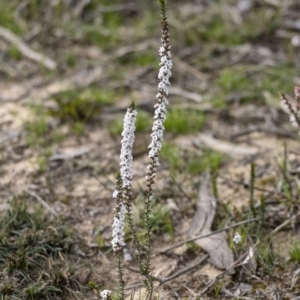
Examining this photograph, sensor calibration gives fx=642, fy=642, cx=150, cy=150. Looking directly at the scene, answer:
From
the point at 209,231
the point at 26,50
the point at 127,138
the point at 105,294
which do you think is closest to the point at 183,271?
the point at 209,231

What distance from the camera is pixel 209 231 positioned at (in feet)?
13.7

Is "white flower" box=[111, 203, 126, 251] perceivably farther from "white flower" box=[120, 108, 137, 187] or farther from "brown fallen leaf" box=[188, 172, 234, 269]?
"brown fallen leaf" box=[188, 172, 234, 269]

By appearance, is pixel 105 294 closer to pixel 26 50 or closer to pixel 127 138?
pixel 127 138

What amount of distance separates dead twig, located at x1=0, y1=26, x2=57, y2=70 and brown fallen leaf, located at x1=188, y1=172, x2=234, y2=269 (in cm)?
274

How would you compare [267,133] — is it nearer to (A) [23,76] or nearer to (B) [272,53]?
(B) [272,53]

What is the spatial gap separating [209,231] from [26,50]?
377 centimetres

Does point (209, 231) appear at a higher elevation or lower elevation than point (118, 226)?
lower

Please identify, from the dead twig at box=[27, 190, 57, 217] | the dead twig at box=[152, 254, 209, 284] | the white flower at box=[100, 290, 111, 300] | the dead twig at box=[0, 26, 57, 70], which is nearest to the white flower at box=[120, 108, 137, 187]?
the white flower at box=[100, 290, 111, 300]

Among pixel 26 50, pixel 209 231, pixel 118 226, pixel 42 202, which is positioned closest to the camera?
pixel 118 226

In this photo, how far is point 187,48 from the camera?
23.6ft

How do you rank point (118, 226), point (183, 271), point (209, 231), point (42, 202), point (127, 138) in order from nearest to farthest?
1. point (127, 138)
2. point (118, 226)
3. point (183, 271)
4. point (209, 231)
5. point (42, 202)

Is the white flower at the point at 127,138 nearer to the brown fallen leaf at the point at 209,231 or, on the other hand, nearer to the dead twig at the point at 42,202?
the brown fallen leaf at the point at 209,231

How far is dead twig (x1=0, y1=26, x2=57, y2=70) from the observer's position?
22.5ft

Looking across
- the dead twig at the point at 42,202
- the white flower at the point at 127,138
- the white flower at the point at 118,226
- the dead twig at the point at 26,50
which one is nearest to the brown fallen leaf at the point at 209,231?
the dead twig at the point at 42,202
